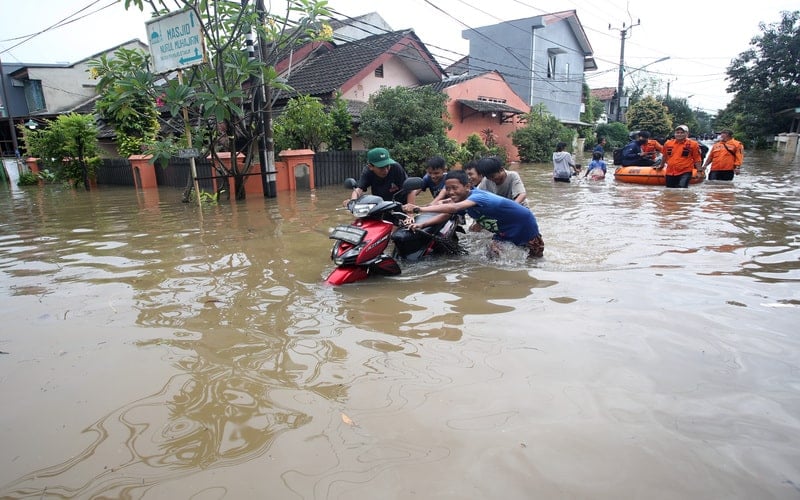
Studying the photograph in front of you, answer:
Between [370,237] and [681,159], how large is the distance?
982cm

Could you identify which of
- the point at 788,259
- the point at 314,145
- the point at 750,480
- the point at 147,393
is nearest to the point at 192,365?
the point at 147,393

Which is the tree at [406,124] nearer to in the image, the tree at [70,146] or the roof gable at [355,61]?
the roof gable at [355,61]

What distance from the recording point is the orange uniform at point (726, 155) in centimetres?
1205

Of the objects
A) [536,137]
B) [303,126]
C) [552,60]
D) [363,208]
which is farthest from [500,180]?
[552,60]

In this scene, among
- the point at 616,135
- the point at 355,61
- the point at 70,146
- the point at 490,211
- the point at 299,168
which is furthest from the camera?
the point at 616,135

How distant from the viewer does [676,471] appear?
1.96 meters

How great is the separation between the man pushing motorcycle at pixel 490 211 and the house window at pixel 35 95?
101 ft

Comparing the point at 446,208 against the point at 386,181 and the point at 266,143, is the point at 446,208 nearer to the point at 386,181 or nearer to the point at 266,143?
the point at 386,181

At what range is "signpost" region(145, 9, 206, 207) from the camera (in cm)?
859

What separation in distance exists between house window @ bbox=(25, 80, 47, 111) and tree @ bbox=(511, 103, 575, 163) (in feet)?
84.8

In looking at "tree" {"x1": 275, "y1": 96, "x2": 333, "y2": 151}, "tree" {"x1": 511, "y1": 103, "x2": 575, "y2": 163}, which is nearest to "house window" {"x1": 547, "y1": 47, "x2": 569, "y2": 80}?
"tree" {"x1": 511, "y1": 103, "x2": 575, "y2": 163}

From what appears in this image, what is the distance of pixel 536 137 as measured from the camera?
24.0m

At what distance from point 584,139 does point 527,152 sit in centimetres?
A: 1234

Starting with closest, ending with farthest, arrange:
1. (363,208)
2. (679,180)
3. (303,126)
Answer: (363,208)
(679,180)
(303,126)
